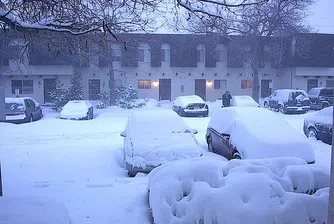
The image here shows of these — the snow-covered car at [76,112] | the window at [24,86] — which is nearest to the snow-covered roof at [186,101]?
the snow-covered car at [76,112]

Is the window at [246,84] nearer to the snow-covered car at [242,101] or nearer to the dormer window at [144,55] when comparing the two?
the dormer window at [144,55]

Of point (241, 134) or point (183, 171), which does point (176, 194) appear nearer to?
point (183, 171)

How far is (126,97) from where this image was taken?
32250mm

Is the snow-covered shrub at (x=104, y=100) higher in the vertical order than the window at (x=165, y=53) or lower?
lower

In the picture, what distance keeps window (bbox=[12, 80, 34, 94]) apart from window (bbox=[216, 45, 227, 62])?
17134mm

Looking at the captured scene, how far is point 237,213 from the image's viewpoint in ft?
12.6

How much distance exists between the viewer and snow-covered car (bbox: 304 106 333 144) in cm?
1207

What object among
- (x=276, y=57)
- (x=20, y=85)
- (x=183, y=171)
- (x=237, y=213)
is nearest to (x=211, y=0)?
(x=183, y=171)

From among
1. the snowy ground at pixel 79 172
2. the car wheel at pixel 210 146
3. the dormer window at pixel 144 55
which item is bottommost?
the snowy ground at pixel 79 172

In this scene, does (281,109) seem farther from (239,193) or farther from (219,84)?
(239,193)

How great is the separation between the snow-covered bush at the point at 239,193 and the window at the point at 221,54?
3157 centimetres

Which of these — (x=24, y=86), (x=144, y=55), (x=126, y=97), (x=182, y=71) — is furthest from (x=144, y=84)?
(x=24, y=86)

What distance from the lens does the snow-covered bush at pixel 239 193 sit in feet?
12.8

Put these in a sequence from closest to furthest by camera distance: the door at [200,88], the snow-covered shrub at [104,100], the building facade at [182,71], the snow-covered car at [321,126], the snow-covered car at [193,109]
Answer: the snow-covered car at [321,126], the snow-covered car at [193,109], the snow-covered shrub at [104,100], the building facade at [182,71], the door at [200,88]
